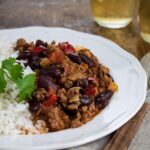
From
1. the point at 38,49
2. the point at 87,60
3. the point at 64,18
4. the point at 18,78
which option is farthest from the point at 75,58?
the point at 64,18

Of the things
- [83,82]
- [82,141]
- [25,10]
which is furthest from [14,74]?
[25,10]

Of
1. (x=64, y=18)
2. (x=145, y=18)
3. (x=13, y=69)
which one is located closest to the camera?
(x=13, y=69)

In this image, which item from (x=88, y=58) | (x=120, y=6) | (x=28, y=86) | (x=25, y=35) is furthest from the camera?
(x=120, y=6)

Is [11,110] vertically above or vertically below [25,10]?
above

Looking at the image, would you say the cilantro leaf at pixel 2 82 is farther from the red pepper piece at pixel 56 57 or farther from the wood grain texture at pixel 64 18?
the wood grain texture at pixel 64 18

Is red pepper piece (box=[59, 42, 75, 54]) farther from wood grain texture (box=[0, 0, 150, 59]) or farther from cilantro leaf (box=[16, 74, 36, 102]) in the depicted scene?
wood grain texture (box=[0, 0, 150, 59])

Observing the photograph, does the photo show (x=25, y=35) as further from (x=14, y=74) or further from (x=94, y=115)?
(x=94, y=115)

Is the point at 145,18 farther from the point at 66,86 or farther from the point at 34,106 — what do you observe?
the point at 34,106
